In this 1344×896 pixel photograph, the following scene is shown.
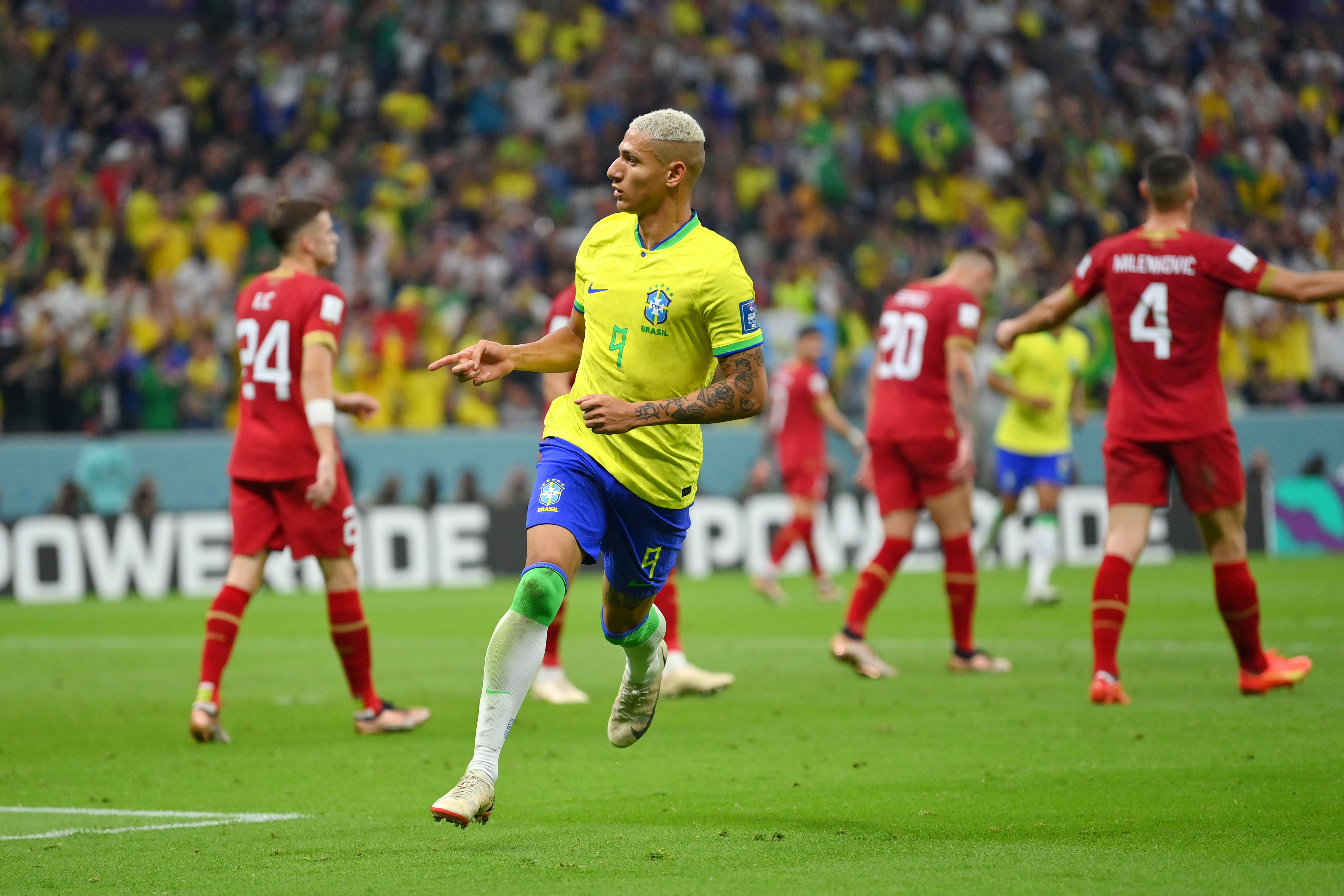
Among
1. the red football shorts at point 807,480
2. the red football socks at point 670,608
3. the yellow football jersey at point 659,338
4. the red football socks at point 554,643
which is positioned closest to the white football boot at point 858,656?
the red football socks at point 670,608

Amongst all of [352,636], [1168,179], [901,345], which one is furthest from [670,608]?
[1168,179]

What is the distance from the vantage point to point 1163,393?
27.9 ft

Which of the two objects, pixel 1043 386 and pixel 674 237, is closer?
pixel 674 237

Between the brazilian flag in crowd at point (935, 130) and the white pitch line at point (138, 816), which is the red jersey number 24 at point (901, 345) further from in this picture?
the brazilian flag in crowd at point (935, 130)

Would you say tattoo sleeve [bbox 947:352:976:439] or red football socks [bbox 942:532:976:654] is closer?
red football socks [bbox 942:532:976:654]

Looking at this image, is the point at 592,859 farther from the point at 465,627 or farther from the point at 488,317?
the point at 488,317

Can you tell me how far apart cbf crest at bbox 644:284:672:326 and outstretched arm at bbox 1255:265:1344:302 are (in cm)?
323

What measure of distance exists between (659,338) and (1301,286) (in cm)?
347

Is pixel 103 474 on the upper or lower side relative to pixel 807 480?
upper

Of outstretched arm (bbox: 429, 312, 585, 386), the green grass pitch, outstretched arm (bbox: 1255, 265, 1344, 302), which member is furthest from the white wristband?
outstretched arm (bbox: 1255, 265, 1344, 302)

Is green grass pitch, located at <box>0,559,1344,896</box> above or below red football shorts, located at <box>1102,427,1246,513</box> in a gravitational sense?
below

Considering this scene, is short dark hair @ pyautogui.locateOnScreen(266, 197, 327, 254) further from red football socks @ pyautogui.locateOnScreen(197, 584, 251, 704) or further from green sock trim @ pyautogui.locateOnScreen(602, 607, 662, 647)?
green sock trim @ pyautogui.locateOnScreen(602, 607, 662, 647)

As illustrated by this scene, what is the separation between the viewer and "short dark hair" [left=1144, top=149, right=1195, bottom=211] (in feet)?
27.8

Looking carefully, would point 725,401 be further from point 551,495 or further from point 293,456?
point 293,456
